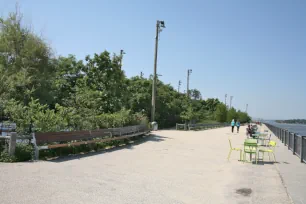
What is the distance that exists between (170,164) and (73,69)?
2085 centimetres

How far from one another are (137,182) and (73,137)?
5750 millimetres

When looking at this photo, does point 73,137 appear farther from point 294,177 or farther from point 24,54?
point 24,54

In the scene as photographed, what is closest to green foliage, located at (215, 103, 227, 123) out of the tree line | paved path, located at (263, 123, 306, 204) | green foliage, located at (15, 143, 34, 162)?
the tree line

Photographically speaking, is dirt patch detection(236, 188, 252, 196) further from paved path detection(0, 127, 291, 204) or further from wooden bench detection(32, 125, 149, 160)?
wooden bench detection(32, 125, 149, 160)

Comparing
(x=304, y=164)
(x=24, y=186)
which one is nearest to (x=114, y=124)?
(x=304, y=164)

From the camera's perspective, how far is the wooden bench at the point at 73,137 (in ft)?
38.1

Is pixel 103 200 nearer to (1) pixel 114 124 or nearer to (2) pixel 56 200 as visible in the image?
(2) pixel 56 200

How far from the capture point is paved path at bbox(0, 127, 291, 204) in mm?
6859

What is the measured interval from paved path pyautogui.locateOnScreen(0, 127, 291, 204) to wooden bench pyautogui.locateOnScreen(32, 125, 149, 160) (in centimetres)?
100

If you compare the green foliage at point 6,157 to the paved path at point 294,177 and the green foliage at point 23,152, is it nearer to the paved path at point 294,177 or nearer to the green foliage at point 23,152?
the green foliage at point 23,152

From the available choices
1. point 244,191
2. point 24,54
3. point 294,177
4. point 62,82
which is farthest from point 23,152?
point 62,82

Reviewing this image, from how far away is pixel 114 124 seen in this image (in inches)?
742

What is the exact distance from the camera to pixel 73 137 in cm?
1348

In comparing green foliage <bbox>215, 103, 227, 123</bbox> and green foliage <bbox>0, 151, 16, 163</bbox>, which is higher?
green foliage <bbox>215, 103, 227, 123</bbox>
